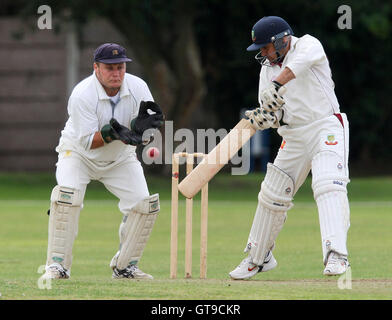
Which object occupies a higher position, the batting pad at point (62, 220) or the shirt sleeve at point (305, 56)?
the shirt sleeve at point (305, 56)

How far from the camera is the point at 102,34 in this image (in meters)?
22.5

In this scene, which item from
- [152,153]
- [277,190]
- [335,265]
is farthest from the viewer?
[277,190]

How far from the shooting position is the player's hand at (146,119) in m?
6.69

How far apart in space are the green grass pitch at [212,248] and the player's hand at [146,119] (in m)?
1.06

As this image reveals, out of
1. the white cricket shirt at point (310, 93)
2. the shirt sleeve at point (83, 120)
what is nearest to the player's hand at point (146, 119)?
the shirt sleeve at point (83, 120)

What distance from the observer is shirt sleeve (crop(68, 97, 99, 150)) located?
6.73m

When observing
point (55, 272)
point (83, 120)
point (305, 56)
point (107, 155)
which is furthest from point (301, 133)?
point (55, 272)

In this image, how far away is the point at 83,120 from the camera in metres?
6.75

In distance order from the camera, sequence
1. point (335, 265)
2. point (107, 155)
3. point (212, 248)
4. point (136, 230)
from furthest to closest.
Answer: point (212, 248), point (136, 230), point (107, 155), point (335, 265)

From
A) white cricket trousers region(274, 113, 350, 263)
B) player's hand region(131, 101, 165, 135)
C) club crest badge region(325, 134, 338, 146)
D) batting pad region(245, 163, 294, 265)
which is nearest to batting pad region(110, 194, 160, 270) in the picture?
player's hand region(131, 101, 165, 135)

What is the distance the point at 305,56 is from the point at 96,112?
1522 millimetres

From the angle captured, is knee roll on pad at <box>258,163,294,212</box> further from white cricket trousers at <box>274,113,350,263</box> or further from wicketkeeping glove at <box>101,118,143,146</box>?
wicketkeeping glove at <box>101,118,143,146</box>

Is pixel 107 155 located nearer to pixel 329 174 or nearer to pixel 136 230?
pixel 136 230

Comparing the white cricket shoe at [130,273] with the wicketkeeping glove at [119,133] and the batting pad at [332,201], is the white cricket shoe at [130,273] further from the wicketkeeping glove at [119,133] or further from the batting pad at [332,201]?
the batting pad at [332,201]
